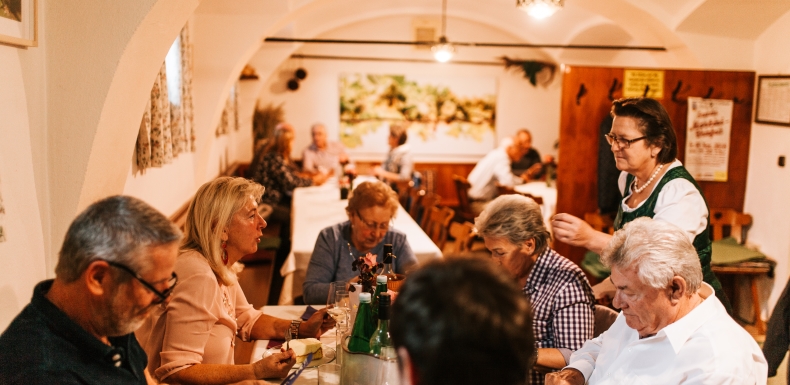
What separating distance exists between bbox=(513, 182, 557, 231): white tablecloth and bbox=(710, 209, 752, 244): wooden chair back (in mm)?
1557

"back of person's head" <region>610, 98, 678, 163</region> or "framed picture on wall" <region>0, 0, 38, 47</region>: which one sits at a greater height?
"framed picture on wall" <region>0, 0, 38, 47</region>

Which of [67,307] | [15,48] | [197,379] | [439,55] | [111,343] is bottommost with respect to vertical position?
[197,379]

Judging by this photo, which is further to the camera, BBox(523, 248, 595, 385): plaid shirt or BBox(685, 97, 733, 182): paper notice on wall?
BBox(685, 97, 733, 182): paper notice on wall

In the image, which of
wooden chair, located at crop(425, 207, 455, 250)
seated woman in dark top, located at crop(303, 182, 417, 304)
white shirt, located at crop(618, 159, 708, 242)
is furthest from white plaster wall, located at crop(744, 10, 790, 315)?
seated woman in dark top, located at crop(303, 182, 417, 304)

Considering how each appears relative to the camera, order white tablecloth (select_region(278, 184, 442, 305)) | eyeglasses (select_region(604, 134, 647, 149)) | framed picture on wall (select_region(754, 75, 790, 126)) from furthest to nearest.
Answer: framed picture on wall (select_region(754, 75, 790, 126)), white tablecloth (select_region(278, 184, 442, 305)), eyeglasses (select_region(604, 134, 647, 149))

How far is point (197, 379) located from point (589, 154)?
3.87 metres

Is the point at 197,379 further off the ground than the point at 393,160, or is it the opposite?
the point at 393,160

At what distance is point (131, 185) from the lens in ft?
12.6

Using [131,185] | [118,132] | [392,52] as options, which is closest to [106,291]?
[118,132]

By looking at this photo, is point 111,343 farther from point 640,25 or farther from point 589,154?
point 640,25

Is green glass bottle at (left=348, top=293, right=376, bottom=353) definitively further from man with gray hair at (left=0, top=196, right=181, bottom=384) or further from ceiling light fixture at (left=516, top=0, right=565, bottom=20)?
ceiling light fixture at (left=516, top=0, right=565, bottom=20)

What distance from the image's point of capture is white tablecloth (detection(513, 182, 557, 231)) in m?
7.06

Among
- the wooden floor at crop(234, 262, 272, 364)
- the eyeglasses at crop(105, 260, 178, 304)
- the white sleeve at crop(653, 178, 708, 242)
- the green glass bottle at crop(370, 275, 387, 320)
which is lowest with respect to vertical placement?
the wooden floor at crop(234, 262, 272, 364)

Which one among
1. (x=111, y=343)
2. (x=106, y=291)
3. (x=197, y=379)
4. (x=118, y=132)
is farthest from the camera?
(x=118, y=132)
